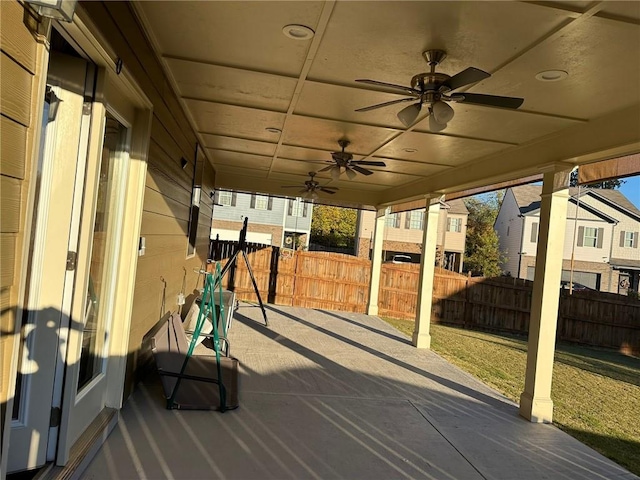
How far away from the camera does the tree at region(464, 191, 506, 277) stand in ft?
81.9

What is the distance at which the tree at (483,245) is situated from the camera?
25.0 m

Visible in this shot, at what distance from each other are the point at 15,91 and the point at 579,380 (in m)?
8.18

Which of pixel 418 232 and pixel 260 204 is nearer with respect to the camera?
pixel 260 204

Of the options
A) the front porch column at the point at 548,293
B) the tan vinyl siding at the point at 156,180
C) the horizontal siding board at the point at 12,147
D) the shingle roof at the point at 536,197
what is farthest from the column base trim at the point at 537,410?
the shingle roof at the point at 536,197

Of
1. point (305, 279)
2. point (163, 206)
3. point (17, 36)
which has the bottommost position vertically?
point (305, 279)

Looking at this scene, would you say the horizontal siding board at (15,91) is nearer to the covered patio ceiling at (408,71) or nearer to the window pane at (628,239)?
the covered patio ceiling at (408,71)

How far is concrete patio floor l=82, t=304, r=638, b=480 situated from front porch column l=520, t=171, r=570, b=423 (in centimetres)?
36

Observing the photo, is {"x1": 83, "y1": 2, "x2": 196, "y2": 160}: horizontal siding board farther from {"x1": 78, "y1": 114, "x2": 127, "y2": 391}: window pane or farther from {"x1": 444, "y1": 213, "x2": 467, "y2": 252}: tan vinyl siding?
{"x1": 444, "y1": 213, "x2": 467, "y2": 252}: tan vinyl siding

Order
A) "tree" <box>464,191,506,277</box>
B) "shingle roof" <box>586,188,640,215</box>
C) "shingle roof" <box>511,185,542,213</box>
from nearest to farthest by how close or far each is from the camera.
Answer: "shingle roof" <box>586,188,640,215</box>, "shingle roof" <box>511,185,542,213</box>, "tree" <box>464,191,506,277</box>

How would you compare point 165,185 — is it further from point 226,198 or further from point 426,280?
point 226,198

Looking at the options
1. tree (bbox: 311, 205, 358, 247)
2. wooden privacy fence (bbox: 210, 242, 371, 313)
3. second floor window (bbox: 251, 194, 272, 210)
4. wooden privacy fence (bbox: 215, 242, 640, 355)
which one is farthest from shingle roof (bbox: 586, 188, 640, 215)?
wooden privacy fence (bbox: 210, 242, 371, 313)

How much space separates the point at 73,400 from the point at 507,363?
716 centimetres

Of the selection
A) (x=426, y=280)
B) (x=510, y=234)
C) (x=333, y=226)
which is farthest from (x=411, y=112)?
(x=333, y=226)

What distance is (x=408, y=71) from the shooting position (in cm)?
340
